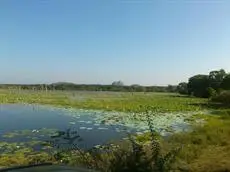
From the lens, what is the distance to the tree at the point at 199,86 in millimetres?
76375

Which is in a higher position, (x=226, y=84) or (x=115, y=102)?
(x=226, y=84)

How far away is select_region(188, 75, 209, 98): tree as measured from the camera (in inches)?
3007

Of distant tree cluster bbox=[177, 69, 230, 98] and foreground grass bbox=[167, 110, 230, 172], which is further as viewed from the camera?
distant tree cluster bbox=[177, 69, 230, 98]

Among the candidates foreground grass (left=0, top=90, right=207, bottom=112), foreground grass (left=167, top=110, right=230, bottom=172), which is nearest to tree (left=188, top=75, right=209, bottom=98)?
foreground grass (left=0, top=90, right=207, bottom=112)

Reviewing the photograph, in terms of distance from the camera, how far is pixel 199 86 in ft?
265

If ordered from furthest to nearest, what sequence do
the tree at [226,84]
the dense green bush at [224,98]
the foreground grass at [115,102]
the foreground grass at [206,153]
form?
the tree at [226,84]
the dense green bush at [224,98]
the foreground grass at [115,102]
the foreground grass at [206,153]

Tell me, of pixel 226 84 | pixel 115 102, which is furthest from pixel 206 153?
pixel 226 84

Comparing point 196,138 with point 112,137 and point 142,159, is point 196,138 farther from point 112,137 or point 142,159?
point 142,159

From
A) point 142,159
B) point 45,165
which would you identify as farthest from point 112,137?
point 45,165

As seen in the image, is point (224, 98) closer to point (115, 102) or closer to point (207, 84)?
point (115, 102)

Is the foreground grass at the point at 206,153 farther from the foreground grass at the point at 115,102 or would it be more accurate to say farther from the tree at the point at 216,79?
the tree at the point at 216,79

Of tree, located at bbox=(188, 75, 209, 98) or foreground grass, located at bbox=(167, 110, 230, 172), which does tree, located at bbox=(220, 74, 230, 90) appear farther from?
foreground grass, located at bbox=(167, 110, 230, 172)

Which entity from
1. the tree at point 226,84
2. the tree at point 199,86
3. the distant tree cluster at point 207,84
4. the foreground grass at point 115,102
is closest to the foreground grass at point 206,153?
the foreground grass at point 115,102

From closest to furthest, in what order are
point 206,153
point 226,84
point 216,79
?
point 206,153
point 226,84
point 216,79
